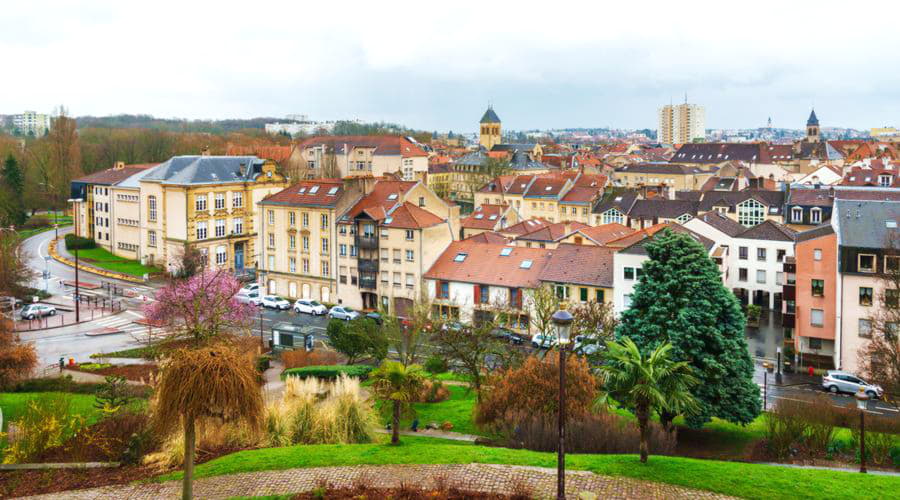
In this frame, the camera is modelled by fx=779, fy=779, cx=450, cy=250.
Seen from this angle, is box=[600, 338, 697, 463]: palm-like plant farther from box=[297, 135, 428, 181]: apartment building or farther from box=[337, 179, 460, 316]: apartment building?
box=[297, 135, 428, 181]: apartment building

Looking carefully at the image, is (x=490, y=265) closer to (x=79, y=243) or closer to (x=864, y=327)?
(x=864, y=327)

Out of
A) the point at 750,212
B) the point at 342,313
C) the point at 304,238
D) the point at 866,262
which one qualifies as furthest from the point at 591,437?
the point at 750,212

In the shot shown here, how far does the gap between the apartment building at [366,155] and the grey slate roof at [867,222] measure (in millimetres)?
79355

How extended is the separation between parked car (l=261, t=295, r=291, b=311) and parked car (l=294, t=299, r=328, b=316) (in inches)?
39.1

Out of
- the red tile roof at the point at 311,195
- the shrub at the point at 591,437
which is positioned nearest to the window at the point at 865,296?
the shrub at the point at 591,437

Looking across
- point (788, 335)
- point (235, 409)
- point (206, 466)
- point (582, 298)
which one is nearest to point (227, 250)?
point (582, 298)

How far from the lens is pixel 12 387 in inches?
1280

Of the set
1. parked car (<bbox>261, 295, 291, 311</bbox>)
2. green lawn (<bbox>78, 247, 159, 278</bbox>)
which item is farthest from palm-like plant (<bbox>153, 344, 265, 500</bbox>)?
green lawn (<bbox>78, 247, 159, 278</bbox>)

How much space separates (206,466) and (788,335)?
121ft

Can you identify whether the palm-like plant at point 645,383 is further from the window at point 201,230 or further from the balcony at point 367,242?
the window at point 201,230

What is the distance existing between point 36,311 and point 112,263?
2018cm

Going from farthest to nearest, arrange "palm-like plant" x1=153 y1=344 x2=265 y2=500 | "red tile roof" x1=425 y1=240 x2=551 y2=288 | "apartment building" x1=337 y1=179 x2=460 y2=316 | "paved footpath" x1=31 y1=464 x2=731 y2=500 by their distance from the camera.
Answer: "apartment building" x1=337 y1=179 x2=460 y2=316 < "red tile roof" x1=425 y1=240 x2=551 y2=288 < "paved footpath" x1=31 y1=464 x2=731 y2=500 < "palm-like plant" x1=153 y1=344 x2=265 y2=500

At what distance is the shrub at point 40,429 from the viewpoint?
21.7 meters

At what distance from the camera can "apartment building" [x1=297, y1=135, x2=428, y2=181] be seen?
120 m
